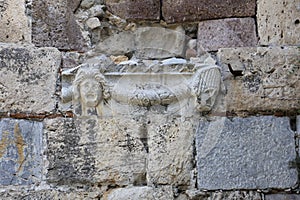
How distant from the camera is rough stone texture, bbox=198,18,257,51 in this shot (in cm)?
469

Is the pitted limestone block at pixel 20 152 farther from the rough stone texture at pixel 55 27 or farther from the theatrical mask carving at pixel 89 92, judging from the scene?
the rough stone texture at pixel 55 27

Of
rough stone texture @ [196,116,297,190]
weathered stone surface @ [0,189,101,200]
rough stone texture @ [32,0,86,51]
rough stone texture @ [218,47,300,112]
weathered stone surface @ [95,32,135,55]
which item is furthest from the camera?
weathered stone surface @ [95,32,135,55]

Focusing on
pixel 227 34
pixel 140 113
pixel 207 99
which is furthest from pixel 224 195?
pixel 227 34

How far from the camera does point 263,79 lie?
14.5ft

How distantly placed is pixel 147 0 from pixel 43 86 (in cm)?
93

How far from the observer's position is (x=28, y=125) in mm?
4273

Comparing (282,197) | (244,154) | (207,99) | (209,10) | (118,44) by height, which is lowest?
(282,197)

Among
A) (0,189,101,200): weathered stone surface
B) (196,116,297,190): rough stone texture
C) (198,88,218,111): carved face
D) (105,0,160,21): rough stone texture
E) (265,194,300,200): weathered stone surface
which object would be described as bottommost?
(265,194,300,200): weathered stone surface

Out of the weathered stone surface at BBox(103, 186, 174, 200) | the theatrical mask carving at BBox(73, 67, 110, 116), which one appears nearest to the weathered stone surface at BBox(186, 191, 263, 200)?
the weathered stone surface at BBox(103, 186, 174, 200)

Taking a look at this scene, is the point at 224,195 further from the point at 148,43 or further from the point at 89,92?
the point at 148,43

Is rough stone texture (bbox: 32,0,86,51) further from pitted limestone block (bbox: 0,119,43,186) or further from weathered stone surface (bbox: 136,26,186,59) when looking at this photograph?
pitted limestone block (bbox: 0,119,43,186)

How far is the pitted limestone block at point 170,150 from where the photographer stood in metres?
4.27

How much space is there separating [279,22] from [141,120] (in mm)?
1057

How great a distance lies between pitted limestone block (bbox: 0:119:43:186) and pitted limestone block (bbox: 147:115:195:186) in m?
0.63
